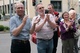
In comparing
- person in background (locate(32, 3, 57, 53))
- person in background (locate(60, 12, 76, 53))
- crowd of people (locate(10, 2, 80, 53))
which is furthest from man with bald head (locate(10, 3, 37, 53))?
person in background (locate(60, 12, 76, 53))

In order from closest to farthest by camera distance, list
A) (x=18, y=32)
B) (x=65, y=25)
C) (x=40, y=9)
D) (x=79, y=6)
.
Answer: (x=18, y=32) → (x=40, y=9) → (x=65, y=25) → (x=79, y=6)

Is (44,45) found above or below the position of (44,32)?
below

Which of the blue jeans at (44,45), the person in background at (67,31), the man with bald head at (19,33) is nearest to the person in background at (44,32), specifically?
the blue jeans at (44,45)

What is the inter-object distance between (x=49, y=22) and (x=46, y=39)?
1.29 feet

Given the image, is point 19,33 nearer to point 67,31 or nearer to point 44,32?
point 44,32

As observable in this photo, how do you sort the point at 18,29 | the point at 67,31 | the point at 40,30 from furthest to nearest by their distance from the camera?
the point at 67,31, the point at 40,30, the point at 18,29

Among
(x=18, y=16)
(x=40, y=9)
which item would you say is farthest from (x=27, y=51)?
(x=40, y=9)

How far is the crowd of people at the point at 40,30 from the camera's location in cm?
572

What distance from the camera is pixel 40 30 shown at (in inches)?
263

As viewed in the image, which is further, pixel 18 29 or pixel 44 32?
pixel 44 32

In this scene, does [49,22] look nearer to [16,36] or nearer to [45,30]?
[45,30]

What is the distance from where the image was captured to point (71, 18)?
828 cm

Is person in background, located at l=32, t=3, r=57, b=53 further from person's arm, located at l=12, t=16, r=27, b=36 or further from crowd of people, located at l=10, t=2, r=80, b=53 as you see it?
person's arm, located at l=12, t=16, r=27, b=36

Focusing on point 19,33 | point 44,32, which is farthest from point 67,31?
point 19,33
